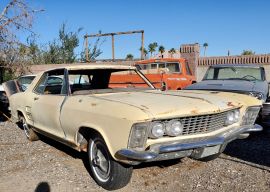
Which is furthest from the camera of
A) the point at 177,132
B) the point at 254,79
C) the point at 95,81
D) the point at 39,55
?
the point at 39,55

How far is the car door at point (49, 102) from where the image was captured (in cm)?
494

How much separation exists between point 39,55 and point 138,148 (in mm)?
22953

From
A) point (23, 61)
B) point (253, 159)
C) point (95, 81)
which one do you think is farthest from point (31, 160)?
point (23, 61)

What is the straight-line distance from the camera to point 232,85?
25.8ft

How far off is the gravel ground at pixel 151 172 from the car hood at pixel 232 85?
63.8 inches

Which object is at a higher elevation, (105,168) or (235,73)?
(235,73)

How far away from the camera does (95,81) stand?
5777mm

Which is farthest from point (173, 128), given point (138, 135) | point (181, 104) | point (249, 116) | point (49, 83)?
point (49, 83)

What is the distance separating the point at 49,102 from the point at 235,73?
18.0ft

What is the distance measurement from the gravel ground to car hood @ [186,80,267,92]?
1620 millimetres

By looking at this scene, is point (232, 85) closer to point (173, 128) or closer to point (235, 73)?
point (235, 73)

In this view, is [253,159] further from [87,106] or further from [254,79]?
[254,79]

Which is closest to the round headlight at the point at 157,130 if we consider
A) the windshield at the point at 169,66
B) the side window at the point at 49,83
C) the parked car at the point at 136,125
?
the parked car at the point at 136,125

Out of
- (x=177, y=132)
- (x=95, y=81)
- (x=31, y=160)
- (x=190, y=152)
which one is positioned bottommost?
(x=31, y=160)
